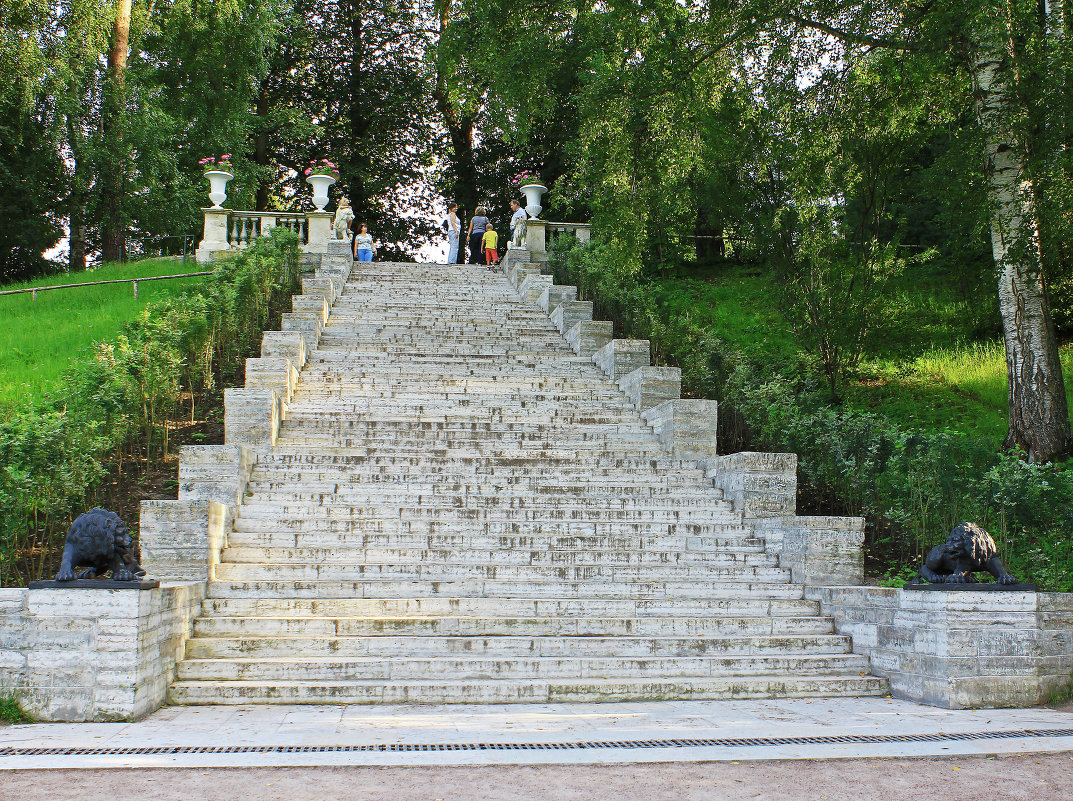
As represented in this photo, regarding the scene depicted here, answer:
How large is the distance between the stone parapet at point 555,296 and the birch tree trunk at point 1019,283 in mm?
7302

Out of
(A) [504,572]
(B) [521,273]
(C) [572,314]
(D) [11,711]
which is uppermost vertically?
(B) [521,273]

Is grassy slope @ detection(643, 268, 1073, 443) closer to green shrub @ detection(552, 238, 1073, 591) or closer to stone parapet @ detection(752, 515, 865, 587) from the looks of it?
green shrub @ detection(552, 238, 1073, 591)

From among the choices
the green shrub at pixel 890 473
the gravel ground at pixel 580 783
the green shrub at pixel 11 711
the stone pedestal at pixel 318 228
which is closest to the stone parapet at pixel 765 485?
the green shrub at pixel 890 473

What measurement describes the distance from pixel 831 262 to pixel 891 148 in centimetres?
202

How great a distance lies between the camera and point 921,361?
15.0 metres

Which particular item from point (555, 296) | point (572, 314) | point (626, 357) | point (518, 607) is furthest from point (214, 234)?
point (518, 607)

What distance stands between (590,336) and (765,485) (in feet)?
18.7

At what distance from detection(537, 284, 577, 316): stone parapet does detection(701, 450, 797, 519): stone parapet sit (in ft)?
24.1

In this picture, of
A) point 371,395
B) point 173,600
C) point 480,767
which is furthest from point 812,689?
point 371,395

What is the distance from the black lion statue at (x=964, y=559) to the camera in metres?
6.59

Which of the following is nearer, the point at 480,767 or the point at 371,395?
the point at 480,767

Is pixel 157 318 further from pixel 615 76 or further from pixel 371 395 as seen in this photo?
pixel 615 76

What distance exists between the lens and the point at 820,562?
322 inches

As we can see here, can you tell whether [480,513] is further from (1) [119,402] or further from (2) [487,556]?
(1) [119,402]
